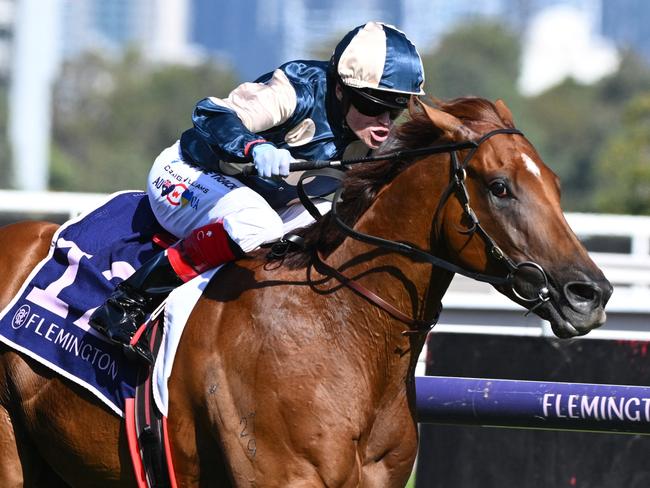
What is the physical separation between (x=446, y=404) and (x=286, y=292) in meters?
1.01

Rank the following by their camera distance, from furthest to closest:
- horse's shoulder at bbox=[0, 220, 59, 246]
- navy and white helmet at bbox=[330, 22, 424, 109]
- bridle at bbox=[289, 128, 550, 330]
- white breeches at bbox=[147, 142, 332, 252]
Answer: horse's shoulder at bbox=[0, 220, 59, 246], navy and white helmet at bbox=[330, 22, 424, 109], white breeches at bbox=[147, 142, 332, 252], bridle at bbox=[289, 128, 550, 330]

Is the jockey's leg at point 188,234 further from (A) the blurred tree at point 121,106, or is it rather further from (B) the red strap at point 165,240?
(A) the blurred tree at point 121,106

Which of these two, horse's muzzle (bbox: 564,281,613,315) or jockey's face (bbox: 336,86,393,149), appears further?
jockey's face (bbox: 336,86,393,149)

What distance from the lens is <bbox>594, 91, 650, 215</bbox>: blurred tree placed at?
67.1 feet

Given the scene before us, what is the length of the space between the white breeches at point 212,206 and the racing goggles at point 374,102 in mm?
373

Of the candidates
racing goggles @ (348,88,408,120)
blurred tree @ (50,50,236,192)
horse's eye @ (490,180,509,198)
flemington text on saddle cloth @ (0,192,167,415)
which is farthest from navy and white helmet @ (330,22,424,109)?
blurred tree @ (50,50,236,192)

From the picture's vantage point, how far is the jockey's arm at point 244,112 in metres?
4.04

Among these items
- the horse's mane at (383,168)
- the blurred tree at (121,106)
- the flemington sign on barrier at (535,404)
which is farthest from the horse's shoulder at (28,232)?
the blurred tree at (121,106)

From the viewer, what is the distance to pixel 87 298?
Result: 436cm

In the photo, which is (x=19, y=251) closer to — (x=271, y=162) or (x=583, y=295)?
(x=271, y=162)

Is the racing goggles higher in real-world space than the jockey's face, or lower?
higher

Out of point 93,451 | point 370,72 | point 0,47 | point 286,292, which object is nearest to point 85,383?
point 93,451

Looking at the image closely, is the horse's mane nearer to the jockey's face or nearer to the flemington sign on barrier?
the jockey's face

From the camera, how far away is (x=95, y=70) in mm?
96750
